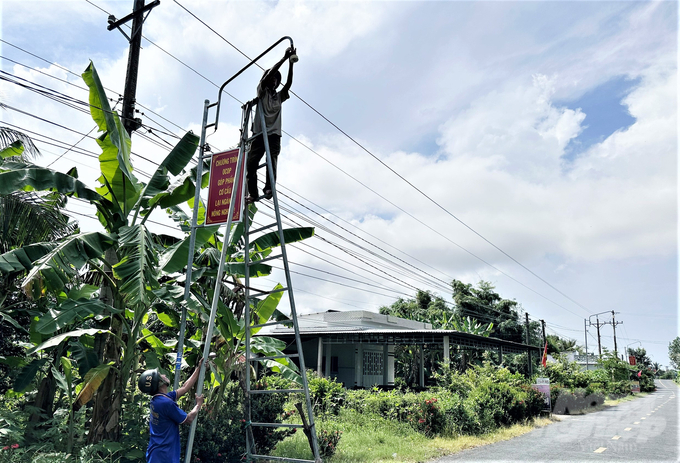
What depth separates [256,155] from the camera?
7.38m

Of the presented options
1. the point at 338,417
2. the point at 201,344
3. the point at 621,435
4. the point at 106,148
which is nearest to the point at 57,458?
the point at 201,344

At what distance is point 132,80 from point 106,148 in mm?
2057

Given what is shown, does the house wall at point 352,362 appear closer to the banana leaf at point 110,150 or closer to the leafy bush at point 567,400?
the leafy bush at point 567,400

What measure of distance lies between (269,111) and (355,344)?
23.3 m

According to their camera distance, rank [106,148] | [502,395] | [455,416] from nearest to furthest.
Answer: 1. [106,148]
2. [455,416]
3. [502,395]

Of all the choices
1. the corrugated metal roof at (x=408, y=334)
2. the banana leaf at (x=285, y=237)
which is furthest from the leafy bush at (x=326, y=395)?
the corrugated metal roof at (x=408, y=334)

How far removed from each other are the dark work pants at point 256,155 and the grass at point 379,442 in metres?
5.62

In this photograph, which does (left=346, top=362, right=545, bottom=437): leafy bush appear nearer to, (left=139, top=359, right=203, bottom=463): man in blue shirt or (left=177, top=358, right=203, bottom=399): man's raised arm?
(left=177, top=358, right=203, bottom=399): man's raised arm

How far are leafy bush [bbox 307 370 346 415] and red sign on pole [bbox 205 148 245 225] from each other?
30.0ft

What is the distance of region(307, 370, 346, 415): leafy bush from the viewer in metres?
14.4

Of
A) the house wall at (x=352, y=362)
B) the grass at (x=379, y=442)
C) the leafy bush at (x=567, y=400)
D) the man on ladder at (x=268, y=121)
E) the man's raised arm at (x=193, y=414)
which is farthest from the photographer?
the house wall at (x=352, y=362)

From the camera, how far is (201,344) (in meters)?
8.91

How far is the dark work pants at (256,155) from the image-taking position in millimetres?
7297

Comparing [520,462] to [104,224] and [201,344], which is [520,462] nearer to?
[201,344]
